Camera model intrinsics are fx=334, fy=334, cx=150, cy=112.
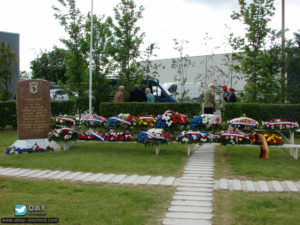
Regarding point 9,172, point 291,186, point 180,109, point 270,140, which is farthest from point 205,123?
point 9,172

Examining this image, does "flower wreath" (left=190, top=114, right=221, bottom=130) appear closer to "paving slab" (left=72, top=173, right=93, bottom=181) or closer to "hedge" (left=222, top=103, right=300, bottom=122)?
"paving slab" (left=72, top=173, right=93, bottom=181)

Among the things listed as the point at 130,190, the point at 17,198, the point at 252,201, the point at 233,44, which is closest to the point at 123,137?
the point at 130,190

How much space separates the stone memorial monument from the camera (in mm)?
Result: 9750

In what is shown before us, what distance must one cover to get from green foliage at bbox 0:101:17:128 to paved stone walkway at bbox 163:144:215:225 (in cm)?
1081

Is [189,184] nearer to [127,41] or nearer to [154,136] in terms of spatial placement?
[154,136]

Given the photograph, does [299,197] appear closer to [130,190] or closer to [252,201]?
[252,201]

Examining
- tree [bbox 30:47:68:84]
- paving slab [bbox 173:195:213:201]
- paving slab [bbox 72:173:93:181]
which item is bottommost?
paving slab [bbox 173:195:213:201]

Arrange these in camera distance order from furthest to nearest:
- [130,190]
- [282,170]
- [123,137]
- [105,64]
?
[105,64] → [123,137] → [282,170] → [130,190]

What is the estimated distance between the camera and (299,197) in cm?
514

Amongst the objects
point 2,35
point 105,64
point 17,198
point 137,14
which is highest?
point 2,35

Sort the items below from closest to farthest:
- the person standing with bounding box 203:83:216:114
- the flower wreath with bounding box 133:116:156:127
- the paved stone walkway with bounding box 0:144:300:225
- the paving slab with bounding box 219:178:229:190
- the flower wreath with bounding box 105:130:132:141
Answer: the paved stone walkway with bounding box 0:144:300:225 → the paving slab with bounding box 219:178:229:190 → the flower wreath with bounding box 105:130:132:141 → the flower wreath with bounding box 133:116:156:127 → the person standing with bounding box 203:83:216:114

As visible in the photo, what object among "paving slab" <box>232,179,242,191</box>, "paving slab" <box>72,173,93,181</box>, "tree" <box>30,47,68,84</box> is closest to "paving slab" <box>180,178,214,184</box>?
"paving slab" <box>232,179,242,191</box>

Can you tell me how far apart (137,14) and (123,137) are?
9.13 m

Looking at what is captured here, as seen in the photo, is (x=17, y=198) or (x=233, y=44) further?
(x=233, y=44)
